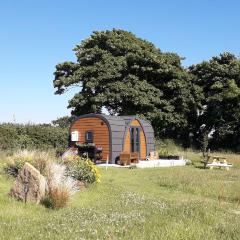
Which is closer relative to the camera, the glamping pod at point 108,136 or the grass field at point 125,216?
the grass field at point 125,216

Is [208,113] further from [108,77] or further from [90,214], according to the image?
[90,214]

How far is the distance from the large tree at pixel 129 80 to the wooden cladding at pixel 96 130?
277 inches

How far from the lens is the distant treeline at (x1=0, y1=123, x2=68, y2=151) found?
2641cm

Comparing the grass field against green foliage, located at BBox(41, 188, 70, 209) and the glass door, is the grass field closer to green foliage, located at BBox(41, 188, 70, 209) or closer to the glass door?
green foliage, located at BBox(41, 188, 70, 209)

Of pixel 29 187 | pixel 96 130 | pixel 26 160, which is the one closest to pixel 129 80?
pixel 96 130

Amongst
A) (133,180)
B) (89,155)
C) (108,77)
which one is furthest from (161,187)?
(108,77)

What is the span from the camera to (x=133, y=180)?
18047 mm

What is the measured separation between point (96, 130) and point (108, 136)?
1003mm

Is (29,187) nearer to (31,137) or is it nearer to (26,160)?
(26,160)

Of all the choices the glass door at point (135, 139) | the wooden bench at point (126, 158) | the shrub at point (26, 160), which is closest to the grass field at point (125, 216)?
the shrub at point (26, 160)

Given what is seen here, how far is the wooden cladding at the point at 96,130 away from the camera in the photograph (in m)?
27.1

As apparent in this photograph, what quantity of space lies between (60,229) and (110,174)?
11.9 metres

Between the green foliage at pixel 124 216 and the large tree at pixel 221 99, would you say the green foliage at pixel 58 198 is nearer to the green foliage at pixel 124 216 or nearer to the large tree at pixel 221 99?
the green foliage at pixel 124 216

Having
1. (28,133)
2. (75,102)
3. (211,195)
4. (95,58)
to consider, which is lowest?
(211,195)
